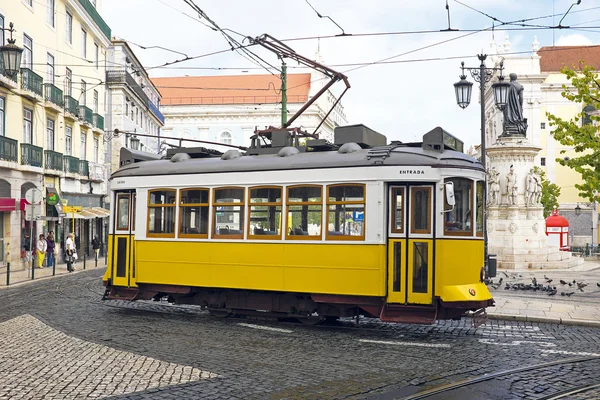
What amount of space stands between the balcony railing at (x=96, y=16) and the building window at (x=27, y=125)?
918cm

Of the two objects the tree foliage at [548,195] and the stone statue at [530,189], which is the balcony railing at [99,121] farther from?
the tree foliage at [548,195]

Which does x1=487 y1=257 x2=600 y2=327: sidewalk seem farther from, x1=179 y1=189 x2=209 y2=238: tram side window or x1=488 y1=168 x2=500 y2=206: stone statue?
x1=179 y1=189 x2=209 y2=238: tram side window

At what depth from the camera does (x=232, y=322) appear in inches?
485

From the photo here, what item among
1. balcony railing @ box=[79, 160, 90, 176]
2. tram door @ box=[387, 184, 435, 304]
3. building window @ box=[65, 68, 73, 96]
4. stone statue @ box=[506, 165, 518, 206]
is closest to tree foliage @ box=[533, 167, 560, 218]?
stone statue @ box=[506, 165, 518, 206]

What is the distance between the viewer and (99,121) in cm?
4153

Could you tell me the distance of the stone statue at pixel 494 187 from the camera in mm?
26750

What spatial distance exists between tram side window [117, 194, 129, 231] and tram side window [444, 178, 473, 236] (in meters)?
6.55

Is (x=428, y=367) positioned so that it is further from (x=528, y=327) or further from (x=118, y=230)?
(x=118, y=230)

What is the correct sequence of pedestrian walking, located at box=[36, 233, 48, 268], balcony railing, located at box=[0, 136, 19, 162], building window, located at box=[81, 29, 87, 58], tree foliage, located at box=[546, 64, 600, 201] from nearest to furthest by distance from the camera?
tree foliage, located at box=[546, 64, 600, 201] < balcony railing, located at box=[0, 136, 19, 162] < pedestrian walking, located at box=[36, 233, 48, 268] < building window, located at box=[81, 29, 87, 58]

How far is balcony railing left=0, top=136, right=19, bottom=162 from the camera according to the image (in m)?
27.1

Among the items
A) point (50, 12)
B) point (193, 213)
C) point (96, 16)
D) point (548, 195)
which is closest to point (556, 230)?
point (548, 195)

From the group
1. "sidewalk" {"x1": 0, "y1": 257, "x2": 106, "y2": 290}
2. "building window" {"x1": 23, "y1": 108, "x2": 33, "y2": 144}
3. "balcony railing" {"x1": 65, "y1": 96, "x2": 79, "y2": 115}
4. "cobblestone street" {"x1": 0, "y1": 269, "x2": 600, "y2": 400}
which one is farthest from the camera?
"balcony railing" {"x1": 65, "y1": 96, "x2": 79, "y2": 115}

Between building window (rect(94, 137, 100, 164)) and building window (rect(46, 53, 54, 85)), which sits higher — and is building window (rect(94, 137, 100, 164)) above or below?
below

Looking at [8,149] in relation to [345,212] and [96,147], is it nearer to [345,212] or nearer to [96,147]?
[96,147]
